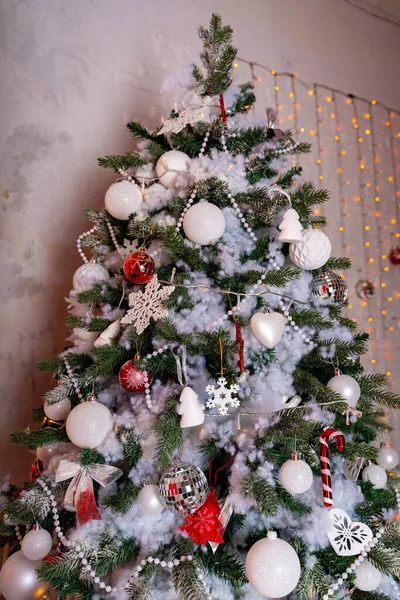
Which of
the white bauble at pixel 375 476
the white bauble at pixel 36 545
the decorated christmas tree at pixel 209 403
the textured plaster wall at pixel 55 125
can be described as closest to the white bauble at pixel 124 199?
the decorated christmas tree at pixel 209 403

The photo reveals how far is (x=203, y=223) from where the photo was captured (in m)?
0.97

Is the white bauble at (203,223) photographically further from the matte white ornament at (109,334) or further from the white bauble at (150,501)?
the white bauble at (150,501)

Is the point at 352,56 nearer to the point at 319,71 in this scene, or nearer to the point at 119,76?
the point at 319,71

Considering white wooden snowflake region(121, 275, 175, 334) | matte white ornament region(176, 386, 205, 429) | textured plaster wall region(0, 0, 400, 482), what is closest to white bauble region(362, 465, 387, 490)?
matte white ornament region(176, 386, 205, 429)

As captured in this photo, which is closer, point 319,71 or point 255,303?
point 255,303

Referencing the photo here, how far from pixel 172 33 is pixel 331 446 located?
1446 millimetres

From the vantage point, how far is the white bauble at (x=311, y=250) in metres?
0.98

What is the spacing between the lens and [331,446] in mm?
970

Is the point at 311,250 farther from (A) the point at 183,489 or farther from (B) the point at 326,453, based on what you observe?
(A) the point at 183,489

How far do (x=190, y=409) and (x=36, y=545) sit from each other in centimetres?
37

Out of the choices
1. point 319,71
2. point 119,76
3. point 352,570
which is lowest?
point 352,570

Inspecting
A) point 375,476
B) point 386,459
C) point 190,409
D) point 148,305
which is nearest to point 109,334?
point 148,305

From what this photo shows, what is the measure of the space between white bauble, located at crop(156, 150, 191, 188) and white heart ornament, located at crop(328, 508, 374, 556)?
0.70m

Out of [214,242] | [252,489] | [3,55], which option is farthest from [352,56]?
[252,489]
